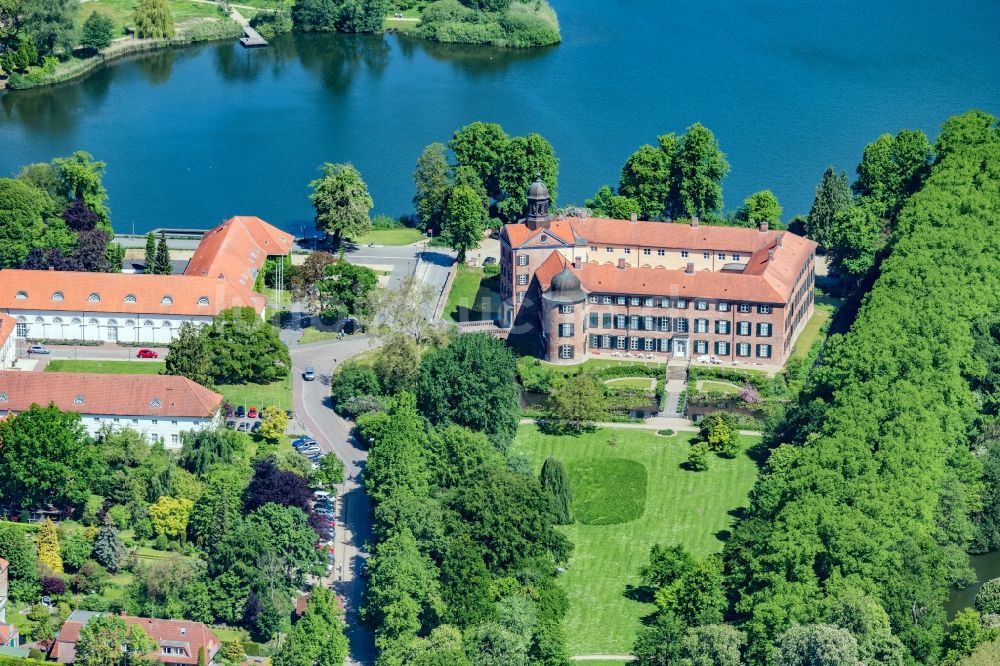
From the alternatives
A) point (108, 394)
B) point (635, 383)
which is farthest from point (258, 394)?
point (635, 383)

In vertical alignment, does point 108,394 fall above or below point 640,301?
below

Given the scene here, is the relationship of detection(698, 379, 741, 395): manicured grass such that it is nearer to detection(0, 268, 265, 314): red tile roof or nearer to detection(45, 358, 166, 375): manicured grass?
detection(0, 268, 265, 314): red tile roof

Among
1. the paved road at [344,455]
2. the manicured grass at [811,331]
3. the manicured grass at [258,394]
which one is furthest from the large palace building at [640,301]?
the manicured grass at [258,394]

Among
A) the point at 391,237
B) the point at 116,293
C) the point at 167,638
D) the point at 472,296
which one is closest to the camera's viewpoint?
the point at 167,638

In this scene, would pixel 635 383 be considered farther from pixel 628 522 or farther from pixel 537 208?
pixel 628 522

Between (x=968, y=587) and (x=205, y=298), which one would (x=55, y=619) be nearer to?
(x=205, y=298)

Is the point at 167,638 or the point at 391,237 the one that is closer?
the point at 167,638
